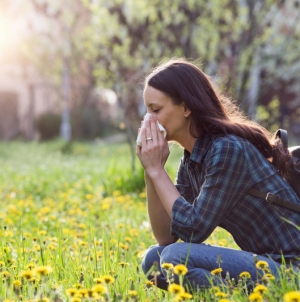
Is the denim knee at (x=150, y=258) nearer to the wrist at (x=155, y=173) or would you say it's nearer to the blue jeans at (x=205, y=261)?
the blue jeans at (x=205, y=261)

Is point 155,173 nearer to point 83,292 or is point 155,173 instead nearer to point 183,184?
point 183,184

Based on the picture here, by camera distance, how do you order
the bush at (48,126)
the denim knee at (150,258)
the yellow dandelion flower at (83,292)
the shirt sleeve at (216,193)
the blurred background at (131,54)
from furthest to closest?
the bush at (48,126)
the blurred background at (131,54)
the denim knee at (150,258)
the shirt sleeve at (216,193)
the yellow dandelion flower at (83,292)

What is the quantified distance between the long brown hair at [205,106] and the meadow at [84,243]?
22.5 inches

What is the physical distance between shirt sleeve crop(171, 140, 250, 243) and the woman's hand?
0.79 feet

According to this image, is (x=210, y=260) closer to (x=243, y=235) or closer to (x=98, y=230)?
(x=243, y=235)

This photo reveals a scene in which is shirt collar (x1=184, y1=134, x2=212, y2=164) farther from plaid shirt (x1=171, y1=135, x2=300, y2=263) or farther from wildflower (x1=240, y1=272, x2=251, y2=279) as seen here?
wildflower (x1=240, y1=272, x2=251, y2=279)

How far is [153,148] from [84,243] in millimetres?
776

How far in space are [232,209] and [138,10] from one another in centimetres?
780

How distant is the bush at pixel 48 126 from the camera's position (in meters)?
19.4

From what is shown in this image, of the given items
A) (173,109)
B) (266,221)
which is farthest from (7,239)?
(266,221)

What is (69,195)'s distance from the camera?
6.32 meters

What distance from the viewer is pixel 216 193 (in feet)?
7.75

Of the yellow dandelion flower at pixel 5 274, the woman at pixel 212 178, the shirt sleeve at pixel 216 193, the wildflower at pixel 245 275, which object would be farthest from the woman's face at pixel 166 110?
the yellow dandelion flower at pixel 5 274

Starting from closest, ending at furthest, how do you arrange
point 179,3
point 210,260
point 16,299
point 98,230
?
point 16,299, point 210,260, point 98,230, point 179,3
